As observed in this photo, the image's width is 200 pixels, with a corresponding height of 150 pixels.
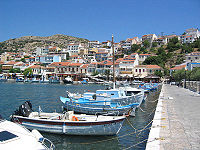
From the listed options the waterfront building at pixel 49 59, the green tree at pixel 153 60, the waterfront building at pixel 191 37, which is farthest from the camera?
the waterfront building at pixel 191 37

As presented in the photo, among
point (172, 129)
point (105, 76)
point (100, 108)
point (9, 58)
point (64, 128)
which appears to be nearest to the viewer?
point (172, 129)

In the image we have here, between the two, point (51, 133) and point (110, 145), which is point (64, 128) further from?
point (110, 145)

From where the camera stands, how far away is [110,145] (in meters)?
10.1

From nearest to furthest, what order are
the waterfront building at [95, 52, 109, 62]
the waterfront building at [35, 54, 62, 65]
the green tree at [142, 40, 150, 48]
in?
1. the waterfront building at [35, 54, 62, 65]
2. the waterfront building at [95, 52, 109, 62]
3. the green tree at [142, 40, 150, 48]

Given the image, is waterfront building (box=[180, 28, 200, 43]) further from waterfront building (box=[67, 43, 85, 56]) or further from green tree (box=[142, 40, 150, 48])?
waterfront building (box=[67, 43, 85, 56])

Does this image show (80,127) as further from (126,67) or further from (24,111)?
(126,67)

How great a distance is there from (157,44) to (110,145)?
111 metres

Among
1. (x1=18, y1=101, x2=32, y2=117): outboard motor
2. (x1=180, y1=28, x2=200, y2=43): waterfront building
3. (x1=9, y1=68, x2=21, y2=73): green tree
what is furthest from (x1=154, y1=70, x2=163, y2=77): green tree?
(x1=9, y1=68, x2=21, y2=73): green tree

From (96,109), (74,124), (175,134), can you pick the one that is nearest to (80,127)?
(74,124)

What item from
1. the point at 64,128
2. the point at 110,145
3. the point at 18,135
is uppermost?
the point at 18,135

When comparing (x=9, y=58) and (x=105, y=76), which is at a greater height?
(x=9, y=58)

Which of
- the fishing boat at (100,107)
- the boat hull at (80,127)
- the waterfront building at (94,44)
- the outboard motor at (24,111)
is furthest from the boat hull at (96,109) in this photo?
the waterfront building at (94,44)

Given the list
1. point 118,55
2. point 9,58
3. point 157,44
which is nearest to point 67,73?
point 118,55

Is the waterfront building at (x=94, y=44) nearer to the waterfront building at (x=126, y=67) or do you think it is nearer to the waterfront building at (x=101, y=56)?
the waterfront building at (x=101, y=56)
